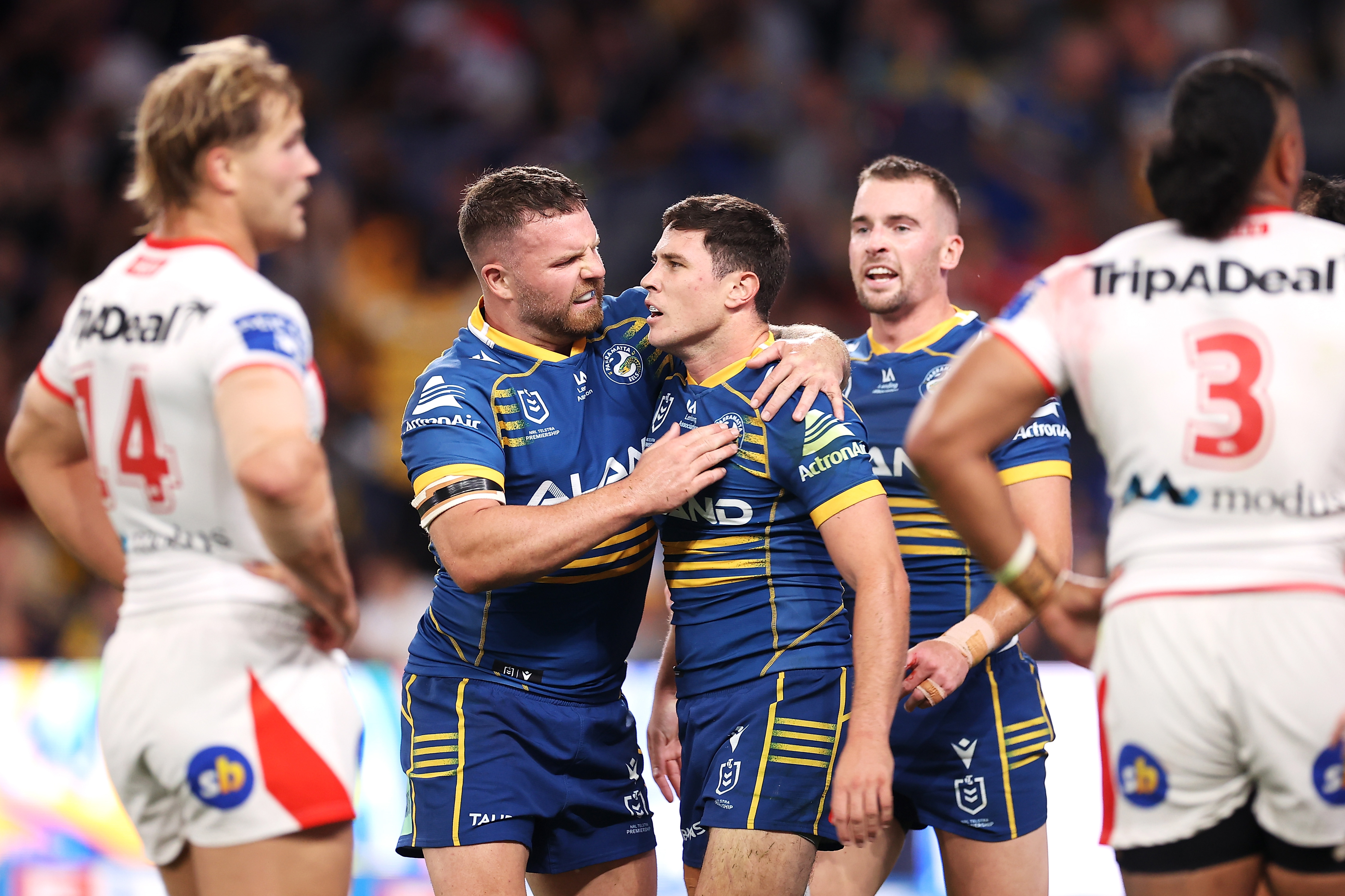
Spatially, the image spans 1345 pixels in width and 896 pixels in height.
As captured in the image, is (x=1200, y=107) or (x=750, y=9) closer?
(x=1200, y=107)

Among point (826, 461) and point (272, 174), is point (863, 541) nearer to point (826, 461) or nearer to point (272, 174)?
point (826, 461)

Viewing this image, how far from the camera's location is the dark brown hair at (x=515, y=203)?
4309 millimetres

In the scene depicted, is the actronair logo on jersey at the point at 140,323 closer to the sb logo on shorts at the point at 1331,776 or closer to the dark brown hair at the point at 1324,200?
the sb logo on shorts at the point at 1331,776

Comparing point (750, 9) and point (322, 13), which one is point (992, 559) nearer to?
point (750, 9)

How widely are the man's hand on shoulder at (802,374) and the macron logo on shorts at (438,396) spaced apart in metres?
0.87

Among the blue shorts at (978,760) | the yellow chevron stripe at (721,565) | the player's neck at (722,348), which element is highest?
the player's neck at (722,348)

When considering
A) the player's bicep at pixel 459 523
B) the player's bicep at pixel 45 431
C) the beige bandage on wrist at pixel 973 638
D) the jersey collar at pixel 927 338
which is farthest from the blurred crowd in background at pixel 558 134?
the player's bicep at pixel 45 431

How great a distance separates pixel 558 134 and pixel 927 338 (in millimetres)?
7096

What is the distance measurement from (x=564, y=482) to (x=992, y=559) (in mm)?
1453

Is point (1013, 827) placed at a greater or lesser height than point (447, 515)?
lesser

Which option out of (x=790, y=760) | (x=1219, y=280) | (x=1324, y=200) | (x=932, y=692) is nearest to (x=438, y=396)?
(x=790, y=760)

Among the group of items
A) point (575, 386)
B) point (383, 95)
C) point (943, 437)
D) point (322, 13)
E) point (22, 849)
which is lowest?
point (22, 849)

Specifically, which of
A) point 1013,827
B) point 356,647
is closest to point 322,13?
point 356,647

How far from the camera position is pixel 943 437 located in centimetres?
295
